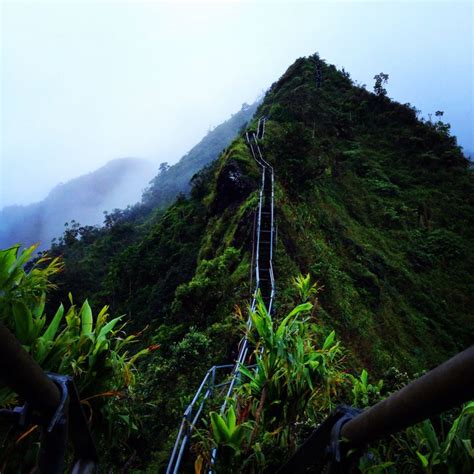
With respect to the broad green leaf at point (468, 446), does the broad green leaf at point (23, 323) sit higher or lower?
higher

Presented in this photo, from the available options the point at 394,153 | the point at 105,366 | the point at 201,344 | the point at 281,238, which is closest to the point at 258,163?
the point at 281,238

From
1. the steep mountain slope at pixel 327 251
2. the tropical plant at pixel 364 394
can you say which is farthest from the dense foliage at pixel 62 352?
the tropical plant at pixel 364 394

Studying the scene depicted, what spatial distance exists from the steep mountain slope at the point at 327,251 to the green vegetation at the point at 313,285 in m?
0.06

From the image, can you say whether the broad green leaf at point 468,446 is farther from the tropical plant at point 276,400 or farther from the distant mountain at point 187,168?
the distant mountain at point 187,168

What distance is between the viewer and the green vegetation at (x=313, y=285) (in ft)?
9.56

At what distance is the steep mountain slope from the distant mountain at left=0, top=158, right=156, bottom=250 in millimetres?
98494

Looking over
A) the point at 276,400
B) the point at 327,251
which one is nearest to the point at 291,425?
the point at 276,400

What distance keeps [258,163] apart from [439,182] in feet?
39.1

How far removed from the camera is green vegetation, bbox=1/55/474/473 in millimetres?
2914

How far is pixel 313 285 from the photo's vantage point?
5.06 metres

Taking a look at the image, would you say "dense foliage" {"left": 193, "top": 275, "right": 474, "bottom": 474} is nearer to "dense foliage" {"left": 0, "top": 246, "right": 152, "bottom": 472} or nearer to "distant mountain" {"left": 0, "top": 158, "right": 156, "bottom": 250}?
"dense foliage" {"left": 0, "top": 246, "right": 152, "bottom": 472}

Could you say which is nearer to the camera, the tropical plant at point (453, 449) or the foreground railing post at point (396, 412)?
the foreground railing post at point (396, 412)

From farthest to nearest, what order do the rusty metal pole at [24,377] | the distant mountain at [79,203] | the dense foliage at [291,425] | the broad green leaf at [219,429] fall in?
the distant mountain at [79,203] < the broad green leaf at [219,429] < the dense foliage at [291,425] < the rusty metal pole at [24,377]

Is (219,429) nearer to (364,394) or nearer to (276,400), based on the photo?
(276,400)
